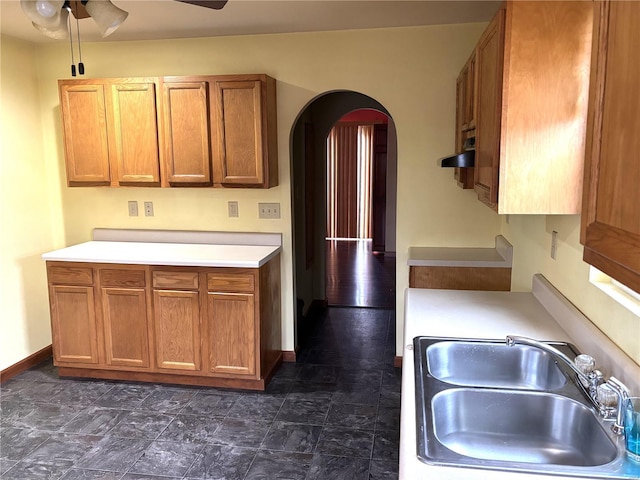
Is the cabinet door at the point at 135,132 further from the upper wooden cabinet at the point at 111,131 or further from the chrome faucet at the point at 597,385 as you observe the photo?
the chrome faucet at the point at 597,385

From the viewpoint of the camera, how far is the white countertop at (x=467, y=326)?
112cm

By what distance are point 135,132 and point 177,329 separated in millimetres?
1372

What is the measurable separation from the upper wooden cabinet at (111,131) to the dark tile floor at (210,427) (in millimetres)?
1463

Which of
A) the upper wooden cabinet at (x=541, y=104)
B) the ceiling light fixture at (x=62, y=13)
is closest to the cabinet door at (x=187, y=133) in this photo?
the ceiling light fixture at (x=62, y=13)

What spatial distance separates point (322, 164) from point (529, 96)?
3501 millimetres

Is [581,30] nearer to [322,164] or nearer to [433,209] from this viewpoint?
[433,209]

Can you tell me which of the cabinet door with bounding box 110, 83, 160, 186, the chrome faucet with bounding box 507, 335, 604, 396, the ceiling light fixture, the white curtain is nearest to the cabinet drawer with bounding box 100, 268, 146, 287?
the cabinet door with bounding box 110, 83, 160, 186

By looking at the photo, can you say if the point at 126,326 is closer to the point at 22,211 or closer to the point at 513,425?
the point at 22,211

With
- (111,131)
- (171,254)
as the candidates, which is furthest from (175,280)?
(111,131)

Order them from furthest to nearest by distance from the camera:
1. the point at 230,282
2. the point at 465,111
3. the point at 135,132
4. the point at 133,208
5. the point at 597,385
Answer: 1. the point at 133,208
2. the point at 135,132
3. the point at 230,282
4. the point at 465,111
5. the point at 597,385

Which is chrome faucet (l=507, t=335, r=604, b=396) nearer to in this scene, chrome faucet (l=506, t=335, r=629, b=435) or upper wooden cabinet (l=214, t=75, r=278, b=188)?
chrome faucet (l=506, t=335, r=629, b=435)

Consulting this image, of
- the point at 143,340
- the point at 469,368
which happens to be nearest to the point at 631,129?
the point at 469,368

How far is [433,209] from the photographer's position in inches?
142

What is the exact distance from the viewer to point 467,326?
210cm
